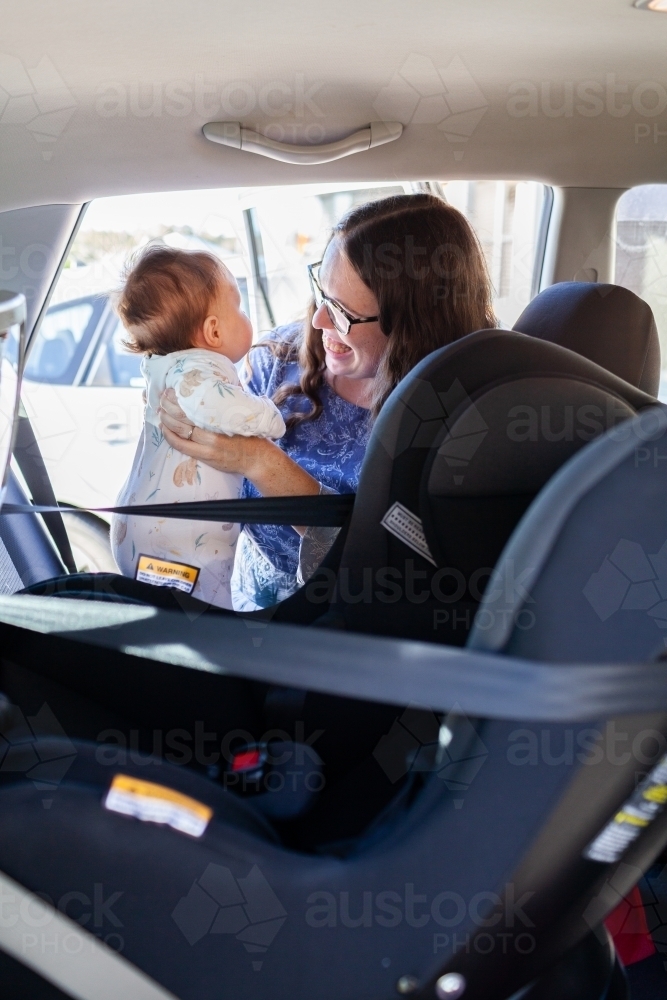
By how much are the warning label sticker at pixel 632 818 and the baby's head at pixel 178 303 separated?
1146 mm

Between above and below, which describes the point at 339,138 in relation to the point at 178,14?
below

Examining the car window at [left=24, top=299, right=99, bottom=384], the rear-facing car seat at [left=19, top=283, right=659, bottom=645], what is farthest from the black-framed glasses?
the car window at [left=24, top=299, right=99, bottom=384]

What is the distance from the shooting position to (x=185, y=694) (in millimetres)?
1271

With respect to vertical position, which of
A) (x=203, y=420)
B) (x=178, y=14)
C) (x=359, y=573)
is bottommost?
(x=359, y=573)

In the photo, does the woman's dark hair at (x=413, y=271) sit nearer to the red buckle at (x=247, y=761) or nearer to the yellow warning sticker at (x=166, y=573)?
the yellow warning sticker at (x=166, y=573)

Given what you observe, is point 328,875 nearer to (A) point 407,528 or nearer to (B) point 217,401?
(A) point 407,528

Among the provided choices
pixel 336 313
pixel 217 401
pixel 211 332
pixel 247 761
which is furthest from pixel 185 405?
pixel 247 761

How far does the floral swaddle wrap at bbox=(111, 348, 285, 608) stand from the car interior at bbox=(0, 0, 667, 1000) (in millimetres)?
190

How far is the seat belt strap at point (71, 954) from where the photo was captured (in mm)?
857

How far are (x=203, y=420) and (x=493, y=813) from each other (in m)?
0.92

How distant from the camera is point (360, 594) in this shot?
1.26 m

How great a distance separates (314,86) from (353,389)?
0.57 m

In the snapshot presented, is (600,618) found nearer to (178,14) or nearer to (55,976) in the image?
(55,976)

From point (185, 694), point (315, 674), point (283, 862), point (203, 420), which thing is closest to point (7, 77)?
point (203, 420)
